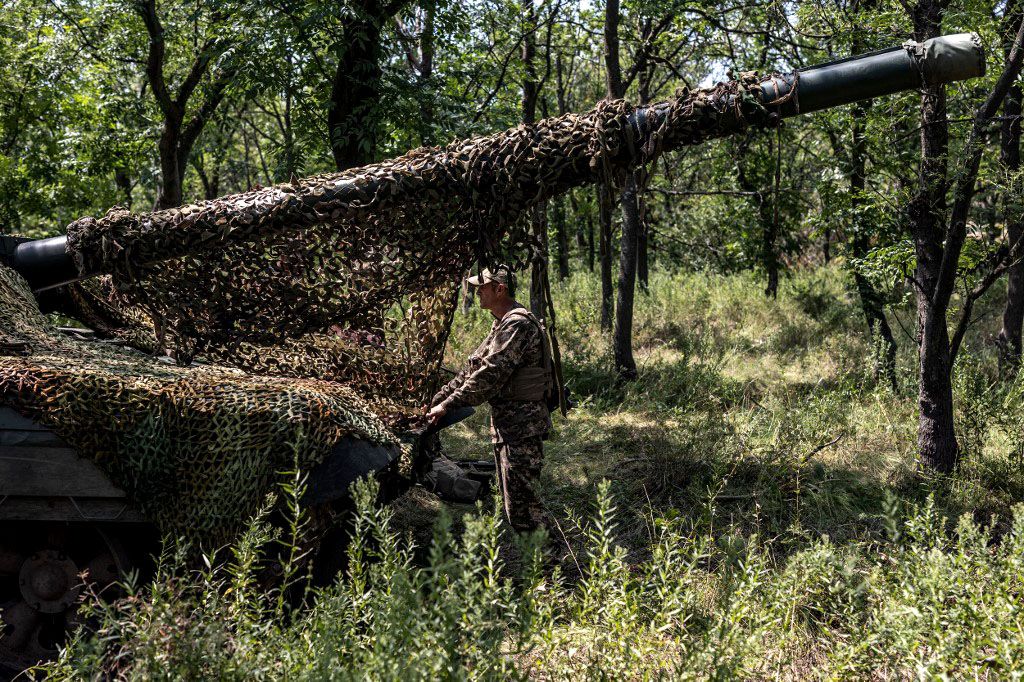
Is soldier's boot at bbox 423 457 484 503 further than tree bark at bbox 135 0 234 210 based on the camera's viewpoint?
No

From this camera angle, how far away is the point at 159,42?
923 cm

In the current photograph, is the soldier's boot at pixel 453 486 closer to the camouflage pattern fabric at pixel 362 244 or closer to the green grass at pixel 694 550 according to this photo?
the green grass at pixel 694 550

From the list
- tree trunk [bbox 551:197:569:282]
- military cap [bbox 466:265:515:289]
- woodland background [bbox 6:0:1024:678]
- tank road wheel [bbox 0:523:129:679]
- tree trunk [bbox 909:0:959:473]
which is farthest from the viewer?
tree trunk [bbox 551:197:569:282]

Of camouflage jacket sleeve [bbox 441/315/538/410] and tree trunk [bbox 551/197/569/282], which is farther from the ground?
tree trunk [bbox 551/197/569/282]

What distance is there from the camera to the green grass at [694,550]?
8.90ft

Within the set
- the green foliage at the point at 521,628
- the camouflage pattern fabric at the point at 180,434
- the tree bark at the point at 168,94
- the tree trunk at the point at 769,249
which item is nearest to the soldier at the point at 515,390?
the camouflage pattern fabric at the point at 180,434

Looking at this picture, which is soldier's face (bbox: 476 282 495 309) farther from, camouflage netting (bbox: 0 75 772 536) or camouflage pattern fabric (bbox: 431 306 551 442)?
camouflage netting (bbox: 0 75 772 536)

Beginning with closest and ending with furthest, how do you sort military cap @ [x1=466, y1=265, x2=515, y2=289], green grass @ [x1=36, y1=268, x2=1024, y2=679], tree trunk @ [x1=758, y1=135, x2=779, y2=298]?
1. green grass @ [x1=36, y1=268, x2=1024, y2=679]
2. military cap @ [x1=466, y1=265, x2=515, y2=289]
3. tree trunk @ [x1=758, y1=135, x2=779, y2=298]

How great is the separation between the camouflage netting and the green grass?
1.84ft

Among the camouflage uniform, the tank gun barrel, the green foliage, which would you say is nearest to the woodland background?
the green foliage

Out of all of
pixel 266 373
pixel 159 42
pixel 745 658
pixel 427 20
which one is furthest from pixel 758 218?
pixel 745 658

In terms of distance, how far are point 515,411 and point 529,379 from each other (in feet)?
0.73

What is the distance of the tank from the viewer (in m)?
3.74

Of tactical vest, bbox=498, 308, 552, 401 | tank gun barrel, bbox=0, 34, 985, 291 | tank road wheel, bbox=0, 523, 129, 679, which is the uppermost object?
tank gun barrel, bbox=0, 34, 985, 291
